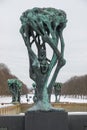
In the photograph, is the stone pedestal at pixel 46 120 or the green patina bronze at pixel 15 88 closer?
the stone pedestal at pixel 46 120

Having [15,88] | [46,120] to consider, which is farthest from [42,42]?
[15,88]

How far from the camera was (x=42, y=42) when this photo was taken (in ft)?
44.7

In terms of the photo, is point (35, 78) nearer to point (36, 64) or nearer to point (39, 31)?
point (36, 64)

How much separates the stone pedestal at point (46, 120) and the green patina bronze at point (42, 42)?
420 millimetres

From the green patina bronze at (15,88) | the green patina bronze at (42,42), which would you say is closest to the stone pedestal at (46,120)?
the green patina bronze at (42,42)

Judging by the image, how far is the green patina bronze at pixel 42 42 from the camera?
13344 mm

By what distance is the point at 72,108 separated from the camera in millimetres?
41188

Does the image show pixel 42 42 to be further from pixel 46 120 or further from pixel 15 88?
pixel 15 88

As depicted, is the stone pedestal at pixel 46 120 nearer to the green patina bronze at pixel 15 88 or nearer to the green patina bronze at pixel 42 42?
the green patina bronze at pixel 42 42

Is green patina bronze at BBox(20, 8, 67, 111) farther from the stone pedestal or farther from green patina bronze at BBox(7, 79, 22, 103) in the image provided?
green patina bronze at BBox(7, 79, 22, 103)

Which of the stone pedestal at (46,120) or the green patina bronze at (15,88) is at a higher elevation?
the green patina bronze at (15,88)

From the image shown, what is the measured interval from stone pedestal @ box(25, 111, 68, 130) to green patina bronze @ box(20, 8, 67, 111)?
42 centimetres

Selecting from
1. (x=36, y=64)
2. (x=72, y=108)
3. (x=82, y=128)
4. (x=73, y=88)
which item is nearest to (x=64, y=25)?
(x=36, y=64)

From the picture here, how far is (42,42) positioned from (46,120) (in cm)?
215
